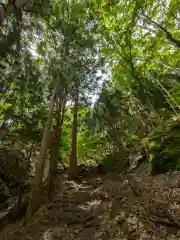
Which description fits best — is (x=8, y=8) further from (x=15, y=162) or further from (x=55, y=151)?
(x=15, y=162)

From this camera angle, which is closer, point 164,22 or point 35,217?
point 164,22

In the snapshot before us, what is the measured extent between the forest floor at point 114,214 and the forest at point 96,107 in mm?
36

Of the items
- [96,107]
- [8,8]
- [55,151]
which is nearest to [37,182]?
[55,151]

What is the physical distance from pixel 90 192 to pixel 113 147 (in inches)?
95.7

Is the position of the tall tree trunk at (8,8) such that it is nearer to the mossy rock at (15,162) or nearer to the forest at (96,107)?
the forest at (96,107)

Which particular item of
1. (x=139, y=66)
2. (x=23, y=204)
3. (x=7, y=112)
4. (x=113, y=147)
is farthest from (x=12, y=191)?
(x=139, y=66)

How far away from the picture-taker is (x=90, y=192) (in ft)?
33.9

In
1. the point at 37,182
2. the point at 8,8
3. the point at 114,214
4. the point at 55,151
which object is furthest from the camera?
the point at 55,151

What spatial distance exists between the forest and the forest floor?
4 cm

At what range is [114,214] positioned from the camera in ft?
22.3

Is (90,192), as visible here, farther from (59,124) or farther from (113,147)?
(59,124)

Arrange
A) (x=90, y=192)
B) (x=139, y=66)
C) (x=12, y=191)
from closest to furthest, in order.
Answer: (x=139, y=66) → (x=90, y=192) → (x=12, y=191)

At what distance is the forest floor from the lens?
5602 millimetres

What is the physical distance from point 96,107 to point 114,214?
198 inches
